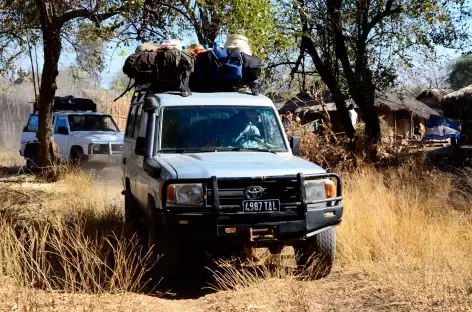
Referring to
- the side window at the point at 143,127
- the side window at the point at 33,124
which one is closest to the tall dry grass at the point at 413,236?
the side window at the point at 143,127

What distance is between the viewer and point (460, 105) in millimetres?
17938

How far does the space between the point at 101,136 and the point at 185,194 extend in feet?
32.7

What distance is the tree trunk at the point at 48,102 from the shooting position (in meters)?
13.8

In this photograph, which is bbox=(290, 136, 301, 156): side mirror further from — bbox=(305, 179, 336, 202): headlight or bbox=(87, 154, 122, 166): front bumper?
bbox=(87, 154, 122, 166): front bumper

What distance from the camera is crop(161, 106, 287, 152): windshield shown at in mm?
6598

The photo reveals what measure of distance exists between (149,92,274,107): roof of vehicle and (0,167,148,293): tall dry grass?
1583 millimetres

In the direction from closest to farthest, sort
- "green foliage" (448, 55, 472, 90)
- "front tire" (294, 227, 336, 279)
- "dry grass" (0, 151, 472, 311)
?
1. "dry grass" (0, 151, 472, 311)
2. "front tire" (294, 227, 336, 279)
3. "green foliage" (448, 55, 472, 90)

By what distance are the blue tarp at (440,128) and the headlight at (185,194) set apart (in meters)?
21.7

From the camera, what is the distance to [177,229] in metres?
5.50

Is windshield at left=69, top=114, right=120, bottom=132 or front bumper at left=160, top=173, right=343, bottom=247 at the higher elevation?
windshield at left=69, top=114, right=120, bottom=132

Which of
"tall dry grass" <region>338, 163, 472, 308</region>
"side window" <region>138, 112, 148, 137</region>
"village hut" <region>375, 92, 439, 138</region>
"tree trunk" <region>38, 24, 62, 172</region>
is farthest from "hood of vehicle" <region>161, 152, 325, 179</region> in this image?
"village hut" <region>375, 92, 439, 138</region>

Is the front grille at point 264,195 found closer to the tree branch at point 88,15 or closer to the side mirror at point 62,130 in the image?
the tree branch at point 88,15

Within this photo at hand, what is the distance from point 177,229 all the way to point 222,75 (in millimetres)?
2485

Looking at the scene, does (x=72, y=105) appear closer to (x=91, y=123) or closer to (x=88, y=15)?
(x=91, y=123)
